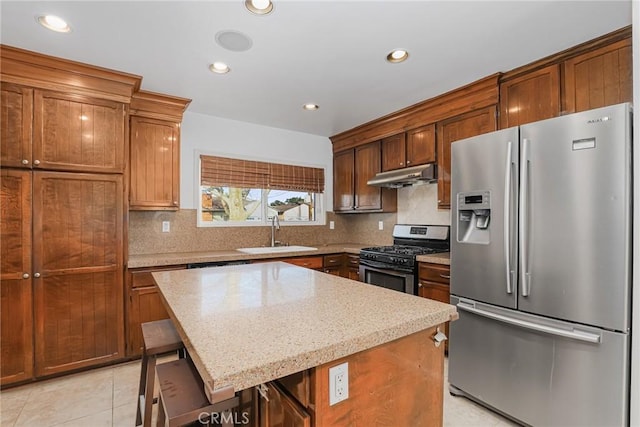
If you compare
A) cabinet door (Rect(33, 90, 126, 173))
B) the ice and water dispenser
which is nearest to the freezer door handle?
the ice and water dispenser

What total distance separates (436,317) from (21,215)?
2.90m

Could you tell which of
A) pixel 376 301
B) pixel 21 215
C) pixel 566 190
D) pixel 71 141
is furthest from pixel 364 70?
pixel 21 215

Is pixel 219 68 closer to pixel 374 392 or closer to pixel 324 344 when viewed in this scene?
pixel 324 344

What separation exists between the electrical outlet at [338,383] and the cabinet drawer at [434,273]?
6.40 feet

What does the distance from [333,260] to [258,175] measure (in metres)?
1.45

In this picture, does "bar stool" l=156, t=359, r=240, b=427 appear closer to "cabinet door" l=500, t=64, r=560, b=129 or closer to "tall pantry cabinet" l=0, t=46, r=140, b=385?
"tall pantry cabinet" l=0, t=46, r=140, b=385

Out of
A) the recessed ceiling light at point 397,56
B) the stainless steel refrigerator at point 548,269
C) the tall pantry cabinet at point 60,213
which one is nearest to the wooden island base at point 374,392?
the stainless steel refrigerator at point 548,269

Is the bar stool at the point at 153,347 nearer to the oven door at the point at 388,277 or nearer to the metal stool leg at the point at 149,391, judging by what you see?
the metal stool leg at the point at 149,391

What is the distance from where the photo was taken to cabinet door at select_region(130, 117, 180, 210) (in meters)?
3.04

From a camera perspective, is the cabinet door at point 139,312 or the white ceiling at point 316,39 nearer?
the white ceiling at point 316,39

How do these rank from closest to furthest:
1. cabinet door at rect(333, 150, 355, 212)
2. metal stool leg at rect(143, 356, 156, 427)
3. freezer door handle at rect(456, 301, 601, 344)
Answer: metal stool leg at rect(143, 356, 156, 427) < freezer door handle at rect(456, 301, 601, 344) < cabinet door at rect(333, 150, 355, 212)

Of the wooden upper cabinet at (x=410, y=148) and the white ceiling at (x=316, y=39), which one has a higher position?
the white ceiling at (x=316, y=39)

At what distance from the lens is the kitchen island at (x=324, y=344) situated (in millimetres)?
854

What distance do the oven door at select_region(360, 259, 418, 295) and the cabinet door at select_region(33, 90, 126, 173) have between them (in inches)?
101
